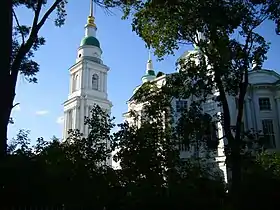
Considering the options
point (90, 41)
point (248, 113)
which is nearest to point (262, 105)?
point (248, 113)

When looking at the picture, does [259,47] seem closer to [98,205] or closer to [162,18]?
[162,18]

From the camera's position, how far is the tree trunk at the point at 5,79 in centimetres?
1104

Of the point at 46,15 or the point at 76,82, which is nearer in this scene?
the point at 46,15

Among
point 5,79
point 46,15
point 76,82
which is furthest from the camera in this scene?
point 76,82

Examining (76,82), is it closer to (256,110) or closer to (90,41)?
(90,41)

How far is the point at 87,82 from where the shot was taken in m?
46.5

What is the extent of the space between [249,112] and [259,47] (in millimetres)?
20212

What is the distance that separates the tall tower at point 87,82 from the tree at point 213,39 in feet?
97.3

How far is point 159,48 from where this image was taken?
16.2 meters

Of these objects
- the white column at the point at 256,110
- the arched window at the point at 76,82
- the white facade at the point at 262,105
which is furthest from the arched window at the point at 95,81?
the white column at the point at 256,110

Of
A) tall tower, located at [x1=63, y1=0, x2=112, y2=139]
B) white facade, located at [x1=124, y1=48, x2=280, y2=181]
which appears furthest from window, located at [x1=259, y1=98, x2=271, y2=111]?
tall tower, located at [x1=63, y1=0, x2=112, y2=139]

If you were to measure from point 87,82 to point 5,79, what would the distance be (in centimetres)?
3513

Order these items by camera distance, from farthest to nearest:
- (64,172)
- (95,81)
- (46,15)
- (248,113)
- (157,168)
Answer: (95,81) → (248,113) → (46,15) → (157,168) → (64,172)

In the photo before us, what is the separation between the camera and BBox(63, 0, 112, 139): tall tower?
45.2 meters
